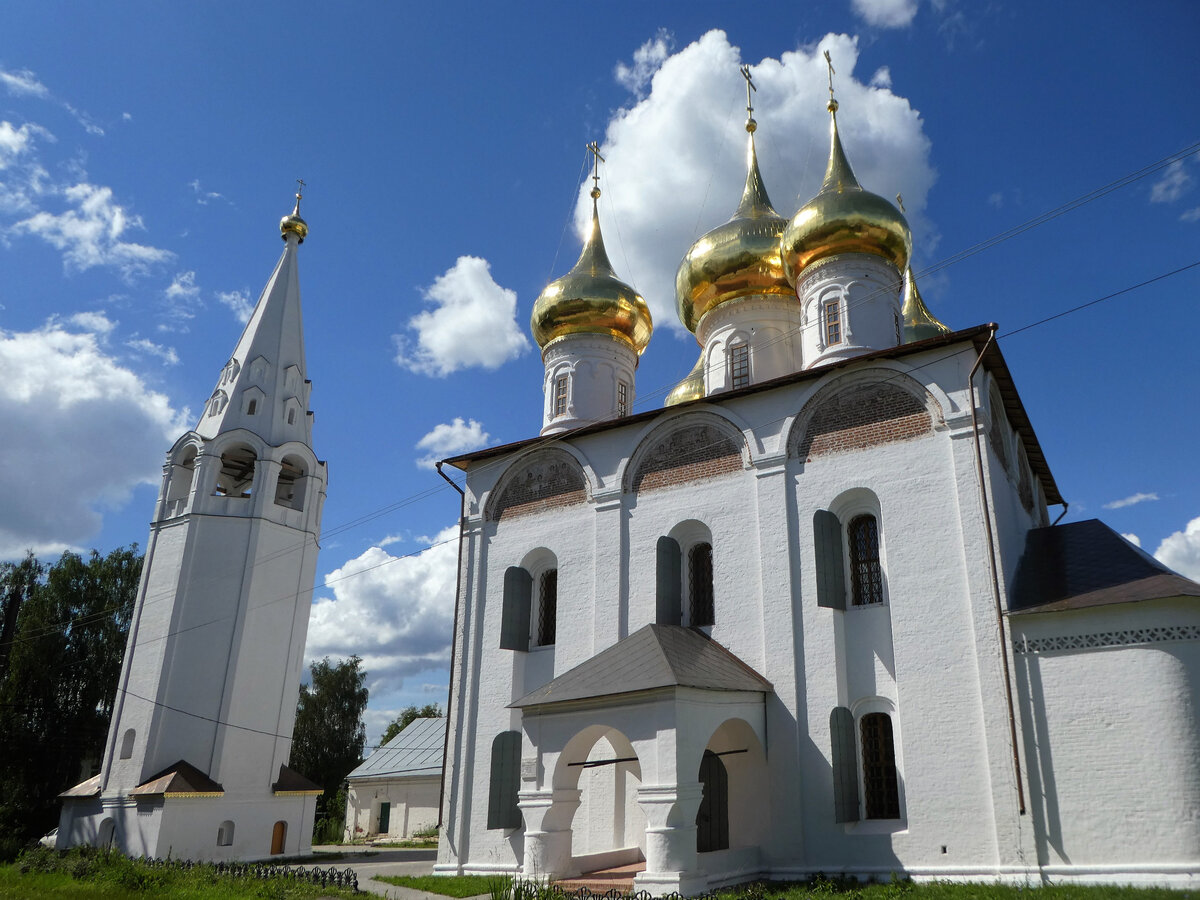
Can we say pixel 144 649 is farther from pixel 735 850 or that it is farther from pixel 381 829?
pixel 735 850

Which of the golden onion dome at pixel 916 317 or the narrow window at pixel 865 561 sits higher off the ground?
the golden onion dome at pixel 916 317

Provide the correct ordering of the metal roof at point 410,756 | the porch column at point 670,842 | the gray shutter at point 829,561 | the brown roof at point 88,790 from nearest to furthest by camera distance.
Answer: the porch column at point 670,842 → the gray shutter at point 829,561 → the brown roof at point 88,790 → the metal roof at point 410,756

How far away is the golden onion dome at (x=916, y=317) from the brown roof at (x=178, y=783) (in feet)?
50.7

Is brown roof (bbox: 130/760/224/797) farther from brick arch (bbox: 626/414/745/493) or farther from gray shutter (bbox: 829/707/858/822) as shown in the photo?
gray shutter (bbox: 829/707/858/822)

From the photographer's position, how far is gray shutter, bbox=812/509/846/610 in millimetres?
11016

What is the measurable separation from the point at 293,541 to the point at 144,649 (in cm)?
343

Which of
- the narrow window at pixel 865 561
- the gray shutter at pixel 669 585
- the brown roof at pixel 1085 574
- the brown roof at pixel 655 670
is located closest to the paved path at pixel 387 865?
the brown roof at pixel 655 670

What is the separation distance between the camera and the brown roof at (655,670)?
32.8ft

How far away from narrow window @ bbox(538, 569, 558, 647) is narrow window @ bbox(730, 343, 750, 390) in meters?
4.74

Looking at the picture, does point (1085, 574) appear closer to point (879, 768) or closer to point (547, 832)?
point (879, 768)

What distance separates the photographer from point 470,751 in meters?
13.5

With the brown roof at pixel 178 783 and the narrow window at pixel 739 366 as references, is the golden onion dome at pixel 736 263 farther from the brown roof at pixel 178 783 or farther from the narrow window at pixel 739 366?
the brown roof at pixel 178 783

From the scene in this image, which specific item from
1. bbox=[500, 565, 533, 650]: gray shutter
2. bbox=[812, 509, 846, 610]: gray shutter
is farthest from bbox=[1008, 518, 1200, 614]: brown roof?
bbox=[500, 565, 533, 650]: gray shutter

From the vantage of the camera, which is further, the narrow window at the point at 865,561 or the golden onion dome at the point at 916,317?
the golden onion dome at the point at 916,317
